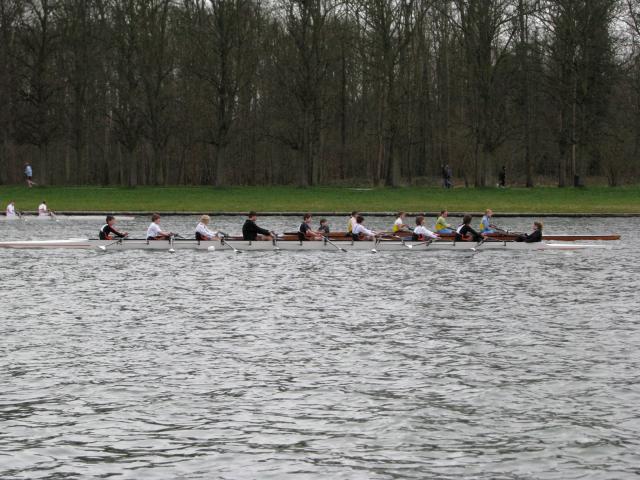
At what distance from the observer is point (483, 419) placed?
13.4 meters

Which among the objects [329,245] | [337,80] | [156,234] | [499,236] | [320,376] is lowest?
[320,376]

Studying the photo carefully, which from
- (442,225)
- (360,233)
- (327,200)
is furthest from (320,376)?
(327,200)

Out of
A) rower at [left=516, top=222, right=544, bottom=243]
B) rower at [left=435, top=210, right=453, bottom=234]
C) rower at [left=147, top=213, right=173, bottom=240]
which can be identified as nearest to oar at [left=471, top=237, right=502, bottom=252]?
rower at [left=516, top=222, right=544, bottom=243]

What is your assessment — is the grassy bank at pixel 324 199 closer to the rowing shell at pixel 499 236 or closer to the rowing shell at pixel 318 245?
the rowing shell at pixel 499 236

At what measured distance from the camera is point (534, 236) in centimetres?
3591

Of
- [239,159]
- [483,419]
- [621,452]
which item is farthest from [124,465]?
[239,159]

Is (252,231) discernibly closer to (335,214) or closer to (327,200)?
(335,214)

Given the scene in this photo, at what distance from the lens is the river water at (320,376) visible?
38.7 feet

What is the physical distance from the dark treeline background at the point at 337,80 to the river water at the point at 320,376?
4138 cm

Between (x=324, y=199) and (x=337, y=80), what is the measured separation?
2355 centimetres

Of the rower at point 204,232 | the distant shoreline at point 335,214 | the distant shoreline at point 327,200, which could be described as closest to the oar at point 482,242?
the rower at point 204,232

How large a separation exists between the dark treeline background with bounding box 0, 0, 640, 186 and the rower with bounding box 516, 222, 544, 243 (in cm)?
3150

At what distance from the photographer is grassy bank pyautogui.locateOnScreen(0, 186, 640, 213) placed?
5466 cm

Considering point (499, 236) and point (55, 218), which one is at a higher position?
point (55, 218)
